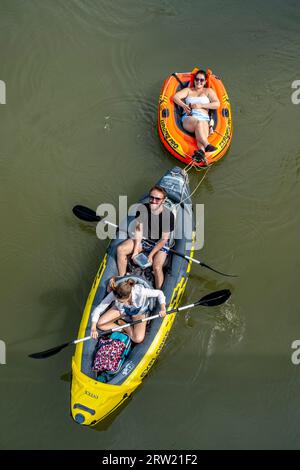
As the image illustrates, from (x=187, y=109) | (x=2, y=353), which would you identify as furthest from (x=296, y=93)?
(x=2, y=353)

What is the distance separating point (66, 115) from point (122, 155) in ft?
3.98

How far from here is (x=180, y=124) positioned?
24.7 ft

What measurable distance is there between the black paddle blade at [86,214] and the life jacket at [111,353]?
5.75ft

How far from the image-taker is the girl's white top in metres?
5.54

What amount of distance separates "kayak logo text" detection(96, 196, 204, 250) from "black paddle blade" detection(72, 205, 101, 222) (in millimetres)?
88

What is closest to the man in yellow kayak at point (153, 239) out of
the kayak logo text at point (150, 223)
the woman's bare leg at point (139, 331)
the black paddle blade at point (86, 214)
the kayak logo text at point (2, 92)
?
the kayak logo text at point (150, 223)

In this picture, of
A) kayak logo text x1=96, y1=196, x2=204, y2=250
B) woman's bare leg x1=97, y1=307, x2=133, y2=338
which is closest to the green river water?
kayak logo text x1=96, y1=196, x2=204, y2=250

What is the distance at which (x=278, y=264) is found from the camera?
6934 mm

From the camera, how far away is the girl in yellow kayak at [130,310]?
217 inches

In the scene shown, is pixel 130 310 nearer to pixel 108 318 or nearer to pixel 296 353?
pixel 108 318

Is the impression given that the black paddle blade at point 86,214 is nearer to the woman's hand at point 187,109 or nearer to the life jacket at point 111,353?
the life jacket at point 111,353

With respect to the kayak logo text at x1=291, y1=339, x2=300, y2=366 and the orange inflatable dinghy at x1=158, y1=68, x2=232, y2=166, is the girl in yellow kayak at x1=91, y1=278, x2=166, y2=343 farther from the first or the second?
the orange inflatable dinghy at x1=158, y1=68, x2=232, y2=166

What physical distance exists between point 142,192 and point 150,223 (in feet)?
4.15
